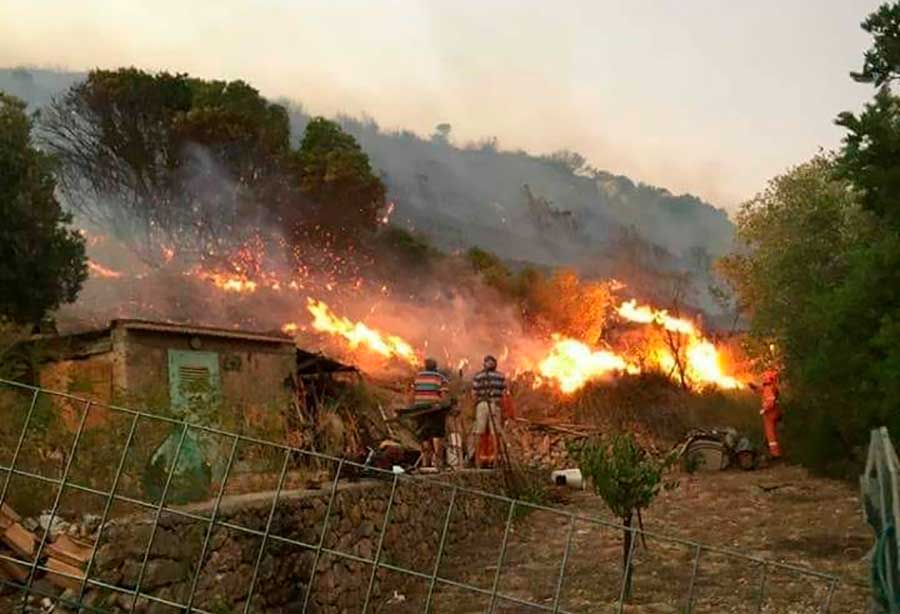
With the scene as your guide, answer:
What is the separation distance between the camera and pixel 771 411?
22859 millimetres

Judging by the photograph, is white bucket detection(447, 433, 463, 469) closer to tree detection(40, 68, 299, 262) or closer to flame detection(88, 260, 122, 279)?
flame detection(88, 260, 122, 279)

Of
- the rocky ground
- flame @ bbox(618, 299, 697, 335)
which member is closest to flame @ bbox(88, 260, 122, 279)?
flame @ bbox(618, 299, 697, 335)

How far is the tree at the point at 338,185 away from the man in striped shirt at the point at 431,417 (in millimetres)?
28704

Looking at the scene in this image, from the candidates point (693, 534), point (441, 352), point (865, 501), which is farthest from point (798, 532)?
point (441, 352)

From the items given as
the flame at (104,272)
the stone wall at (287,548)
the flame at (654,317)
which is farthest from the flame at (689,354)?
the flame at (104,272)

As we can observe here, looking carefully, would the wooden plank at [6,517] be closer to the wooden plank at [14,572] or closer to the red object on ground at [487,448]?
the wooden plank at [14,572]

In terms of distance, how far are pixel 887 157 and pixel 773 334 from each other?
11708mm

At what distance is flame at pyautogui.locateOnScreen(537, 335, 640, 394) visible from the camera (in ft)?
94.3

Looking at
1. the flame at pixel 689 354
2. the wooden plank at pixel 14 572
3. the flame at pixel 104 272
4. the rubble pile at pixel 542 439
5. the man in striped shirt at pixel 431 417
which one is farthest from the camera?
the flame at pixel 104 272

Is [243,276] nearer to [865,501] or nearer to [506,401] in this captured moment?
[506,401]

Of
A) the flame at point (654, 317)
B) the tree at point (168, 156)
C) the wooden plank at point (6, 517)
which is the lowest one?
the wooden plank at point (6, 517)

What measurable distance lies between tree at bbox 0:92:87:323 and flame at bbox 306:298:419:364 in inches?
372

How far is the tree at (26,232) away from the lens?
26.2 m

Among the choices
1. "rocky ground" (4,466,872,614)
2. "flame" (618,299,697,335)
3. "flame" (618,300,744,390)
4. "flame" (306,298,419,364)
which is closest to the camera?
"rocky ground" (4,466,872,614)
